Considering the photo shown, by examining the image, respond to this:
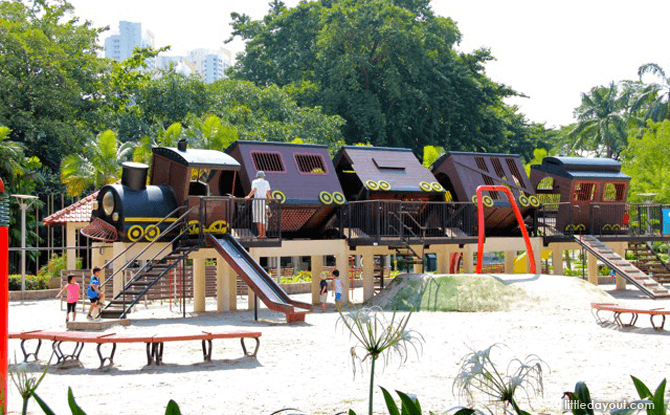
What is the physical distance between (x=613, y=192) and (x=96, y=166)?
21.8 metres

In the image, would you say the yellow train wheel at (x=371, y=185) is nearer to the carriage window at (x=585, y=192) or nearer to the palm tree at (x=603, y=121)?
the carriage window at (x=585, y=192)

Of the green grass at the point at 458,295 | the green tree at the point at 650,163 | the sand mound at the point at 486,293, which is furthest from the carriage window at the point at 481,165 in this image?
the green tree at the point at 650,163

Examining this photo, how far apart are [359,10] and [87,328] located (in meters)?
42.1

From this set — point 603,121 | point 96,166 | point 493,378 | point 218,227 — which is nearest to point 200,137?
point 96,166

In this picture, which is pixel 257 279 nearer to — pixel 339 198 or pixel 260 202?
pixel 260 202

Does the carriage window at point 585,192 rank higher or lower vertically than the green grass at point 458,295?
higher

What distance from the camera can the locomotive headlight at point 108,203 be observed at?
2164 centimetres

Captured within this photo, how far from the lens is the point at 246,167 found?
941 inches

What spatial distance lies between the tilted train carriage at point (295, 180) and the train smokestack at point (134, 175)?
3125 millimetres

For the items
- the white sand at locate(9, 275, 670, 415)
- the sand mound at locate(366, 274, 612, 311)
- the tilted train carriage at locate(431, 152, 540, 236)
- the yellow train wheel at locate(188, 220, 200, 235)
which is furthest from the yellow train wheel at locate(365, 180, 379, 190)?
the white sand at locate(9, 275, 670, 415)

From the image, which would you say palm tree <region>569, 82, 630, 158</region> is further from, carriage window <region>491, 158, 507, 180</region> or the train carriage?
the train carriage

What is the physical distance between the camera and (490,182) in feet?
94.1

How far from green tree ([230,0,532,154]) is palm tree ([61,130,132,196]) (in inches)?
755

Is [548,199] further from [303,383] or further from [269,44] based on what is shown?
A: [269,44]
